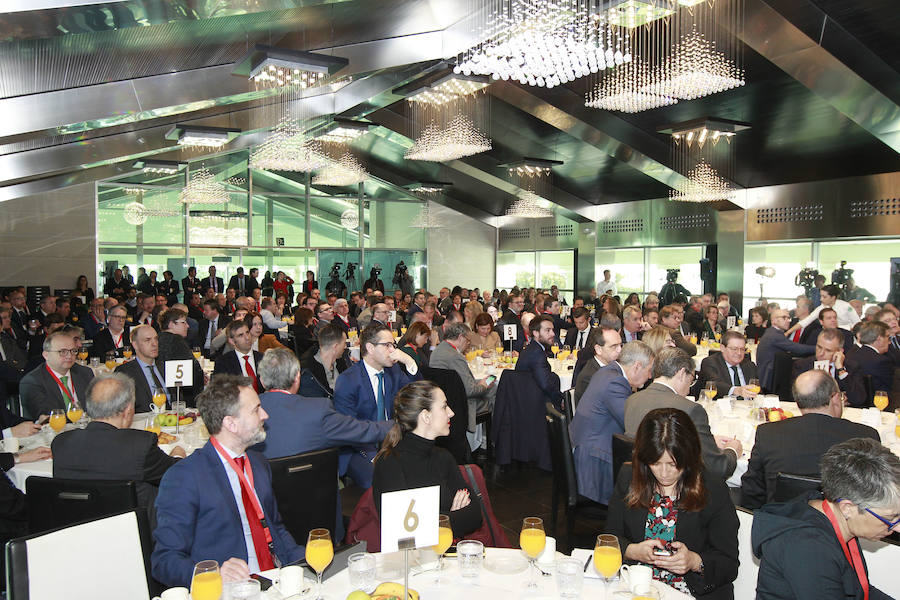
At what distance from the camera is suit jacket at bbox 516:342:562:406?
595cm

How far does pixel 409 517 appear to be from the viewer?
209cm

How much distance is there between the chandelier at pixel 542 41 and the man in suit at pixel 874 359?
3.61 metres

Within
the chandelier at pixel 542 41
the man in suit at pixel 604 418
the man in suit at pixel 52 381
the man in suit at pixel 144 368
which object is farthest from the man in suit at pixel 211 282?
the man in suit at pixel 604 418

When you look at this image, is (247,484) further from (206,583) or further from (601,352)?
(601,352)

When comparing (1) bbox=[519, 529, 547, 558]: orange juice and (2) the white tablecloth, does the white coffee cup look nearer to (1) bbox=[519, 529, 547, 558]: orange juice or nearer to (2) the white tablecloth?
(2) the white tablecloth

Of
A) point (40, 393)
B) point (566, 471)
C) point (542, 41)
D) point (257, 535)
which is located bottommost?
point (566, 471)

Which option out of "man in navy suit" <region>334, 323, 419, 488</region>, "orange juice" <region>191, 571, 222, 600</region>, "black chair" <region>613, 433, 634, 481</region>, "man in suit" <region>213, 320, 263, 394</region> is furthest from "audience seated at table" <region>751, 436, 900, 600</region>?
"man in suit" <region>213, 320, 263, 394</region>

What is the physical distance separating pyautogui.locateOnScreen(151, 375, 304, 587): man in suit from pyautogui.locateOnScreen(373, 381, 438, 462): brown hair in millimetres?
552

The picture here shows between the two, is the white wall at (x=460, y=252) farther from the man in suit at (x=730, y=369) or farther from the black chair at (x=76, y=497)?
the black chair at (x=76, y=497)

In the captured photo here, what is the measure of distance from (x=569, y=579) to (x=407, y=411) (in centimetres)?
110

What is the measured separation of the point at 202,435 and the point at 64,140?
8.24m

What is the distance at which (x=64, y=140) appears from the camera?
10422 mm

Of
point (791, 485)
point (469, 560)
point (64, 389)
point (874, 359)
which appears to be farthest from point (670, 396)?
point (64, 389)

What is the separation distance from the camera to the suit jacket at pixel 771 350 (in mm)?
7719
